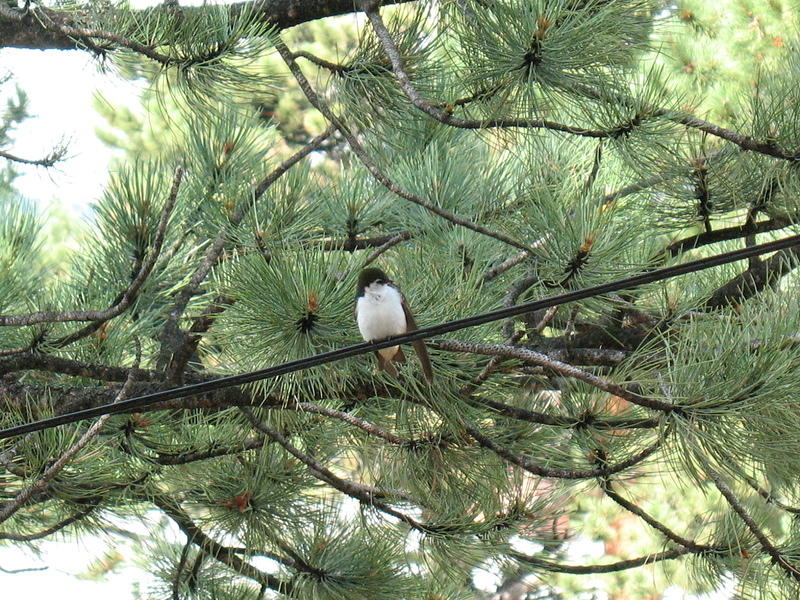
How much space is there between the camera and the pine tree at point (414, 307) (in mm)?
1438

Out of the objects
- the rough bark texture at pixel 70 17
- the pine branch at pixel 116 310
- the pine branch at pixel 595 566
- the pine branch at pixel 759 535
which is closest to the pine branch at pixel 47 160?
the rough bark texture at pixel 70 17

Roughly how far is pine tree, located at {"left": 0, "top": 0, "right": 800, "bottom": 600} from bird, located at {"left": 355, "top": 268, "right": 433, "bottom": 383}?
0.12 feet

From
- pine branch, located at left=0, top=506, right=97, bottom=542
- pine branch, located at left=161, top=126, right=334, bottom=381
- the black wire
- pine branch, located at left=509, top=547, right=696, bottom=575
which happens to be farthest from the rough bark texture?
pine branch, located at left=509, top=547, right=696, bottom=575

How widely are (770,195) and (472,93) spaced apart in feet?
1.82

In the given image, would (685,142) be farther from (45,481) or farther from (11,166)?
(11,166)

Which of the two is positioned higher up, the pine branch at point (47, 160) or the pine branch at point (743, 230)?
the pine branch at point (47, 160)

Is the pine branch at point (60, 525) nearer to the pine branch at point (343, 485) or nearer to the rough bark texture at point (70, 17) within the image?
the pine branch at point (343, 485)

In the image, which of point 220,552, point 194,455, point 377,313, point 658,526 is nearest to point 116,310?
point 377,313

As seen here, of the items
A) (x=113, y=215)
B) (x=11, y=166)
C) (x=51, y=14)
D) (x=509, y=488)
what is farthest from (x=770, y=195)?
(x=11, y=166)

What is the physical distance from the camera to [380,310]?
1.47 meters

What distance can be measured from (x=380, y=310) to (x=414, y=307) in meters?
0.15

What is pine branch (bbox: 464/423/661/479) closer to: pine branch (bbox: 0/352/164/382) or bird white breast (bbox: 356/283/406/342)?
bird white breast (bbox: 356/283/406/342)

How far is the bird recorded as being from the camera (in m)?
1.47

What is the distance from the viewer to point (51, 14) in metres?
1.58
